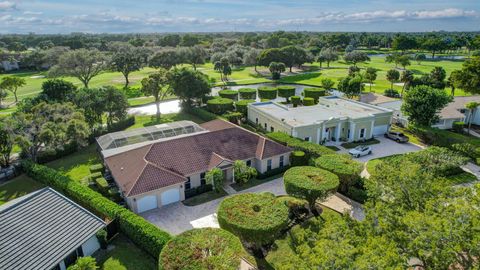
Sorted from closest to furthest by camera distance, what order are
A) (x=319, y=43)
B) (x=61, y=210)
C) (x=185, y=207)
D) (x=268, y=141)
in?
(x=61, y=210)
(x=185, y=207)
(x=268, y=141)
(x=319, y=43)

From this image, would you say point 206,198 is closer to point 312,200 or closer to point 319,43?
point 312,200

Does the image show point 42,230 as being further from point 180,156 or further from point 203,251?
point 180,156

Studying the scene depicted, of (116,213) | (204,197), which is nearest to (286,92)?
(204,197)

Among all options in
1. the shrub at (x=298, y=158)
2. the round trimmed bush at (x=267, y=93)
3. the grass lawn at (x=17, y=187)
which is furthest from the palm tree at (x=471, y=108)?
the grass lawn at (x=17, y=187)

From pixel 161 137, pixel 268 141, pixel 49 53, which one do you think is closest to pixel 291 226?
pixel 268 141

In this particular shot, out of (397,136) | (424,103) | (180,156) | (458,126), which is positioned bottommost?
(397,136)

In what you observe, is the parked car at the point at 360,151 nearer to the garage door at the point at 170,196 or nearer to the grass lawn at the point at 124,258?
the garage door at the point at 170,196
